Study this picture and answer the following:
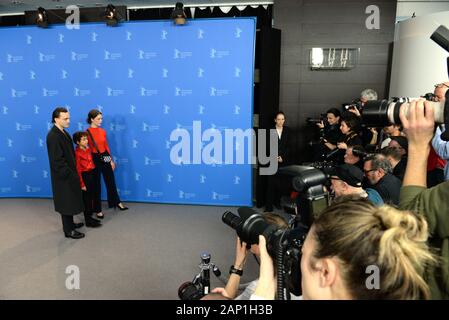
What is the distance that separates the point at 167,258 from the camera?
334cm

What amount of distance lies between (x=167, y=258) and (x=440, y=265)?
286 cm

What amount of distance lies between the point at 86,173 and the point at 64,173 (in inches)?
21.9

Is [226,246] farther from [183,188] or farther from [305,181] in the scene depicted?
[305,181]

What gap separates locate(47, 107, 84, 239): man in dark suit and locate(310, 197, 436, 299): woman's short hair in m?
3.35

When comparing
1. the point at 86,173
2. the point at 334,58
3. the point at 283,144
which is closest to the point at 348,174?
the point at 283,144

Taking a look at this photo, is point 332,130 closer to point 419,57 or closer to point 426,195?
point 419,57

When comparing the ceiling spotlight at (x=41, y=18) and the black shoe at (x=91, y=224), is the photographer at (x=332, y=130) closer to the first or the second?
the black shoe at (x=91, y=224)

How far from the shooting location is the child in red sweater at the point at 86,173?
3975mm

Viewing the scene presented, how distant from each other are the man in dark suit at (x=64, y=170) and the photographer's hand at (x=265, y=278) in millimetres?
3120

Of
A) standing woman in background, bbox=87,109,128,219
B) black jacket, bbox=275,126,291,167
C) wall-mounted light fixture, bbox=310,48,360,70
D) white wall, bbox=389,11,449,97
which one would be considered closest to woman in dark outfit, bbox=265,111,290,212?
black jacket, bbox=275,126,291,167

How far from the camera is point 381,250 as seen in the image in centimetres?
68

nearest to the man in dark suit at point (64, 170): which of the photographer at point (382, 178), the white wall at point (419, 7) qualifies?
the photographer at point (382, 178)

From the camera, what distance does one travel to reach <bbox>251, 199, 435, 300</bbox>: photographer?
27.0 inches
